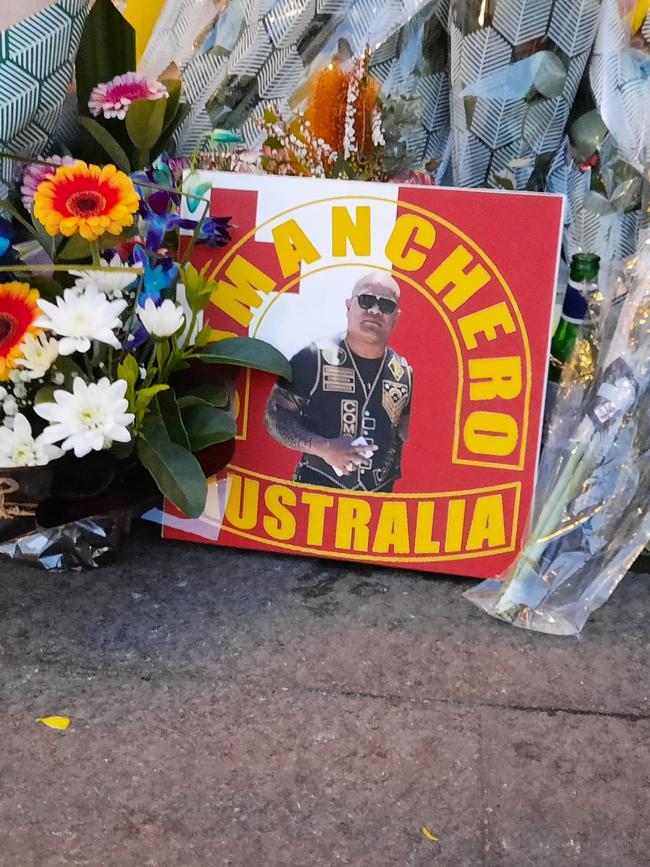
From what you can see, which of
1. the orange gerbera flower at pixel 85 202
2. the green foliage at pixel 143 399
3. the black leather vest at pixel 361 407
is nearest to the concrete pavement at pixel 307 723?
the black leather vest at pixel 361 407

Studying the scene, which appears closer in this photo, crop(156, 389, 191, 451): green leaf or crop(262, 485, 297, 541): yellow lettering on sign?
crop(156, 389, 191, 451): green leaf

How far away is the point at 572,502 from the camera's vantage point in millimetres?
1014

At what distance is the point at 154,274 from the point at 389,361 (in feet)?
1.02

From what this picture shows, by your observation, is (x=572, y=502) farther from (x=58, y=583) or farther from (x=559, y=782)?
(x=58, y=583)

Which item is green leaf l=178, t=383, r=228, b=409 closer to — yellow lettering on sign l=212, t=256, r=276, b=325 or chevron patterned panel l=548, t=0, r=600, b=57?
yellow lettering on sign l=212, t=256, r=276, b=325

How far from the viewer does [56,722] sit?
0.83 m

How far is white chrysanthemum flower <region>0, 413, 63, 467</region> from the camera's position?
0.88 metres

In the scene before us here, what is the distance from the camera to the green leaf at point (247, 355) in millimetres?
998

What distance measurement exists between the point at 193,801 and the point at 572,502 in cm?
56

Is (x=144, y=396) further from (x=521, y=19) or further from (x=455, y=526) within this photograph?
(x=521, y=19)

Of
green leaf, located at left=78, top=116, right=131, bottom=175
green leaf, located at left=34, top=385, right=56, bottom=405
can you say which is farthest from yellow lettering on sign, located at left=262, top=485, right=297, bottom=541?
green leaf, located at left=78, top=116, right=131, bottom=175

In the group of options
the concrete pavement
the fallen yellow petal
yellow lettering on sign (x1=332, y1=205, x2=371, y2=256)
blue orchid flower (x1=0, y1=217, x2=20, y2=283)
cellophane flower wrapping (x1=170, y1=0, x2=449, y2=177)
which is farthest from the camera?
cellophane flower wrapping (x1=170, y1=0, x2=449, y2=177)

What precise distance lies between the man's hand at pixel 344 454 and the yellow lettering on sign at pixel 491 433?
12cm

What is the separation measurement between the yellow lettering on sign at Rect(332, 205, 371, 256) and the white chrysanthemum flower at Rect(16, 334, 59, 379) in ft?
1.24
